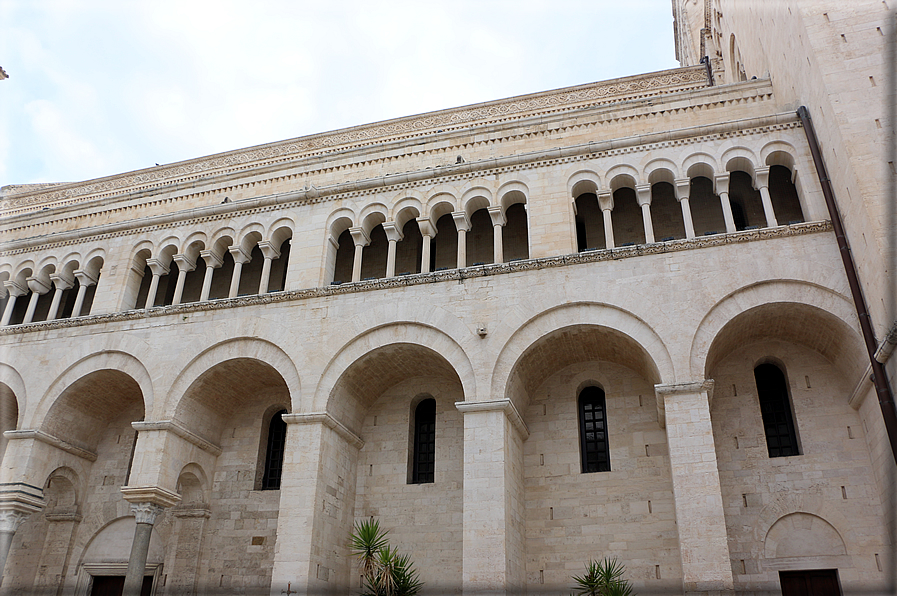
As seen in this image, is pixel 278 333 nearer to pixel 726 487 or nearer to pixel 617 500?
pixel 617 500

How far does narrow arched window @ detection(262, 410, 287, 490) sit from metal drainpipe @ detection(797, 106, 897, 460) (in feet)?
42.2

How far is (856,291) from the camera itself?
41.6 feet

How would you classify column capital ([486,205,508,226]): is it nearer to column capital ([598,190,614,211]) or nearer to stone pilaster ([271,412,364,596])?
column capital ([598,190,614,211])

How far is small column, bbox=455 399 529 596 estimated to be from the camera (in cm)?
1273

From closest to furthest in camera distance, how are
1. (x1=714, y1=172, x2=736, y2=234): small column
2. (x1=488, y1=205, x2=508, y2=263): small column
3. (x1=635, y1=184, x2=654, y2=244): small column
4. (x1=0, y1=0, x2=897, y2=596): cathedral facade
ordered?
(x1=0, y1=0, x2=897, y2=596): cathedral facade < (x1=714, y1=172, x2=736, y2=234): small column < (x1=635, y1=184, x2=654, y2=244): small column < (x1=488, y1=205, x2=508, y2=263): small column

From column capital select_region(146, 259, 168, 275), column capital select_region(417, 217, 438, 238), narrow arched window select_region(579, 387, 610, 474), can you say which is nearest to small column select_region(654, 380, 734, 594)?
narrow arched window select_region(579, 387, 610, 474)

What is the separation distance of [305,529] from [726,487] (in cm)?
860

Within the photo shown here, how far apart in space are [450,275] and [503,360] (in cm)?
243

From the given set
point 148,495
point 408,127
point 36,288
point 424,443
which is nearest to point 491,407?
point 424,443

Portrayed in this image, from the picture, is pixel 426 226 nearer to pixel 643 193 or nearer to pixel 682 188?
pixel 643 193

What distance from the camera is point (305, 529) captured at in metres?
14.0

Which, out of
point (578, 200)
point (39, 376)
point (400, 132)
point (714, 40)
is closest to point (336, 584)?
point (39, 376)

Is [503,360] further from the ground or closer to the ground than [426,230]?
closer to the ground

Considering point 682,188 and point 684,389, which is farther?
point 682,188
